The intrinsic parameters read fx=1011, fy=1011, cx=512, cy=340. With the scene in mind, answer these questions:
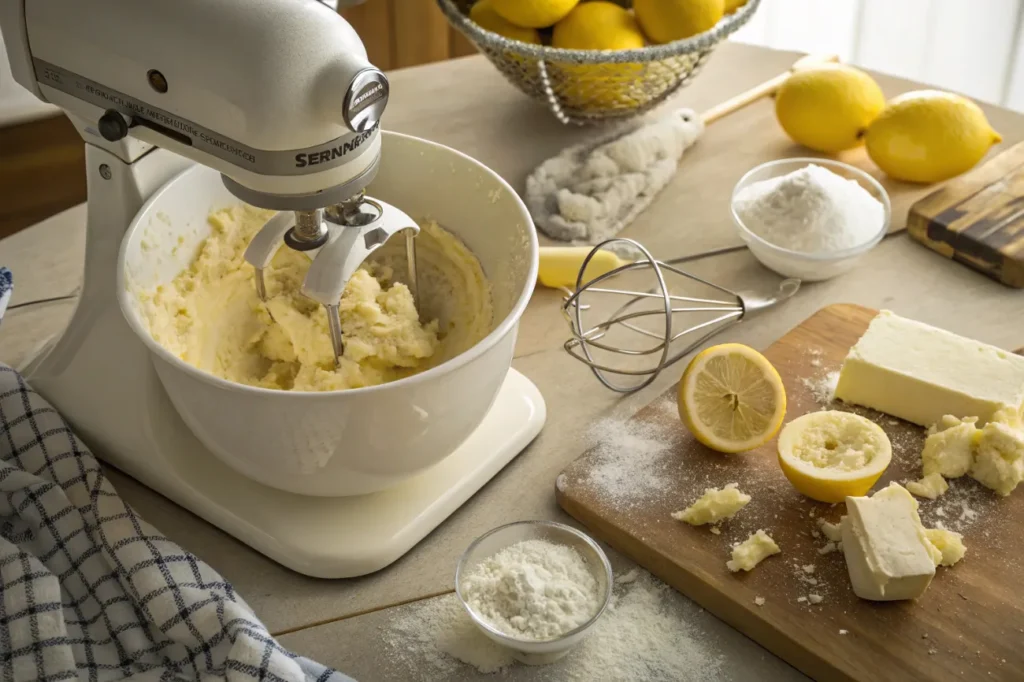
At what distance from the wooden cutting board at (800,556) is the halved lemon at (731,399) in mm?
30

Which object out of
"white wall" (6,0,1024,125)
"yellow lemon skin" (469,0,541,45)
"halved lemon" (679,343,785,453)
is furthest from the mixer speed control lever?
"white wall" (6,0,1024,125)

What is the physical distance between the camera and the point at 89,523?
0.95 metres

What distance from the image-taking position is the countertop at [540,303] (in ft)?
3.03

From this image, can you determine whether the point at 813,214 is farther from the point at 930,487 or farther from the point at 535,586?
the point at 535,586

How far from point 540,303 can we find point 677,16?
43 centimetres

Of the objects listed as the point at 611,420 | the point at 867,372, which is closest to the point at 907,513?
the point at 867,372

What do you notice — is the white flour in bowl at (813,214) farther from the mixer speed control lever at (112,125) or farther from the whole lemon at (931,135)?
the mixer speed control lever at (112,125)

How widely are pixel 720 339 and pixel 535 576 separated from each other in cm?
46

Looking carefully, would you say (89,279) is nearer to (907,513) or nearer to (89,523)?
(89,523)

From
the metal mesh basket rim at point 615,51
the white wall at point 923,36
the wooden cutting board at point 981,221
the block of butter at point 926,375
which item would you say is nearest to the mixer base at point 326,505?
the block of butter at point 926,375

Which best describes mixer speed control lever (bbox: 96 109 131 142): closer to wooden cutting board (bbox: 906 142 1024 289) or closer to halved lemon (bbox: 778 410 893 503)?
halved lemon (bbox: 778 410 893 503)

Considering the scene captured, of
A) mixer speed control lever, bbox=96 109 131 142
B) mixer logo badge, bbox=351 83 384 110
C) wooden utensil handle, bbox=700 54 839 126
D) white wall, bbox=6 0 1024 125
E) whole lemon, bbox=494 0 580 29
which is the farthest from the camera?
white wall, bbox=6 0 1024 125

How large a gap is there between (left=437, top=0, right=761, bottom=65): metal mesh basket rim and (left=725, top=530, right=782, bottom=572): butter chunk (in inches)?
26.5

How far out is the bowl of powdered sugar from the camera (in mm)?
858
